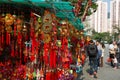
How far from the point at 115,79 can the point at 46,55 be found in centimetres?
659

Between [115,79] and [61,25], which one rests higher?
[61,25]

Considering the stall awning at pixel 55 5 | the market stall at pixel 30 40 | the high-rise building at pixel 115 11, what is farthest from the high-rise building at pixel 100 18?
the market stall at pixel 30 40

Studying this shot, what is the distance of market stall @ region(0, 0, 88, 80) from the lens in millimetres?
7590

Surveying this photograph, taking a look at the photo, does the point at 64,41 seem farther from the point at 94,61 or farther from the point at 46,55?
the point at 94,61

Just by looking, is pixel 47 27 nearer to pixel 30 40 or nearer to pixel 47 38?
pixel 47 38

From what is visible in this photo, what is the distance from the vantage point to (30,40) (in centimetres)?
805

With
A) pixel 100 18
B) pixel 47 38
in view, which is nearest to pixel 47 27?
pixel 47 38

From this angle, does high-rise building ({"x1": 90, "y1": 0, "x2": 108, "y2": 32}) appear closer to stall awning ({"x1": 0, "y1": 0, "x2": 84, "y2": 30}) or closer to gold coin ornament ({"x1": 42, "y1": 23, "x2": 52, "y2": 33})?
stall awning ({"x1": 0, "y1": 0, "x2": 84, "y2": 30})

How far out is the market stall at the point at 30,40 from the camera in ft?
24.9

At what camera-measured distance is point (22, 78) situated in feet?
26.7

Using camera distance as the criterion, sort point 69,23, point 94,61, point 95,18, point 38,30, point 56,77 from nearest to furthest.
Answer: point 38,30 < point 56,77 < point 69,23 < point 94,61 < point 95,18

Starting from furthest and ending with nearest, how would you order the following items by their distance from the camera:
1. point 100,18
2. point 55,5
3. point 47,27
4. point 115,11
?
1. point 100,18
2. point 115,11
3. point 55,5
4. point 47,27

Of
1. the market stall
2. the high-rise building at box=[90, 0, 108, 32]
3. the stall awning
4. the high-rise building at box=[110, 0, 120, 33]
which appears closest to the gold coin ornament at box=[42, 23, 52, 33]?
the market stall

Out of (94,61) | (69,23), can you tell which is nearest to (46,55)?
(69,23)
